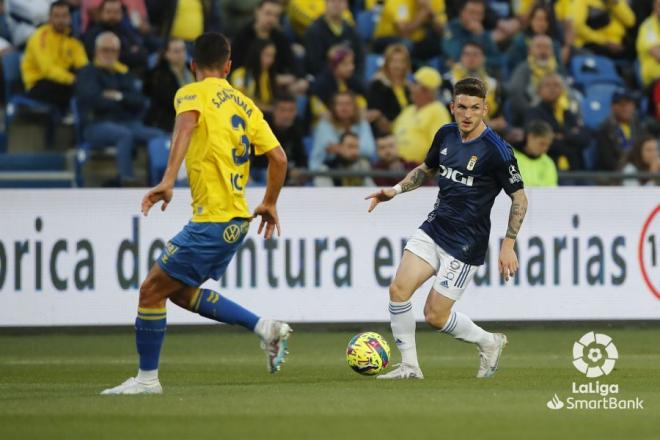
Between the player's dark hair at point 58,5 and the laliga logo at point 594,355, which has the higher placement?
the player's dark hair at point 58,5

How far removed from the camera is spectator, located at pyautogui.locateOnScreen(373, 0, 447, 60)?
61.8 ft

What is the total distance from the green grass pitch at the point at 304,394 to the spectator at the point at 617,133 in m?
4.29

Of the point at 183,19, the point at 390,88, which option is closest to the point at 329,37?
the point at 390,88

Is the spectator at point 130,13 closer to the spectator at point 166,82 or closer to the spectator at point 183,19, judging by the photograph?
the spectator at point 183,19

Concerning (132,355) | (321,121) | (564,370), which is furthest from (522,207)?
(321,121)

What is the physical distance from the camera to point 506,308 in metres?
14.7

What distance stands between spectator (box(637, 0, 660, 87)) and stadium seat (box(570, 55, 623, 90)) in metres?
0.38

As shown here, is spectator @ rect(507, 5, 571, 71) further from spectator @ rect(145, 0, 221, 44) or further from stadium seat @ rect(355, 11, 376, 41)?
spectator @ rect(145, 0, 221, 44)

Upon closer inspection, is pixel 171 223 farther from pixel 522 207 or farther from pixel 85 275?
pixel 522 207

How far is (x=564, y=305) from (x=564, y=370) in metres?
3.79

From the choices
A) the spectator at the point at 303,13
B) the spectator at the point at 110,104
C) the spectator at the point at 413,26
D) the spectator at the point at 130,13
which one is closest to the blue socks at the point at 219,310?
the spectator at the point at 110,104

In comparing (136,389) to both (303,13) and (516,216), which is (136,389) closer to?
(516,216)

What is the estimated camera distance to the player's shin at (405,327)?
10211mm

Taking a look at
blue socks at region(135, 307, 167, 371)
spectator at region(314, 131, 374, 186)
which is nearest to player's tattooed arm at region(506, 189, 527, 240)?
blue socks at region(135, 307, 167, 371)
